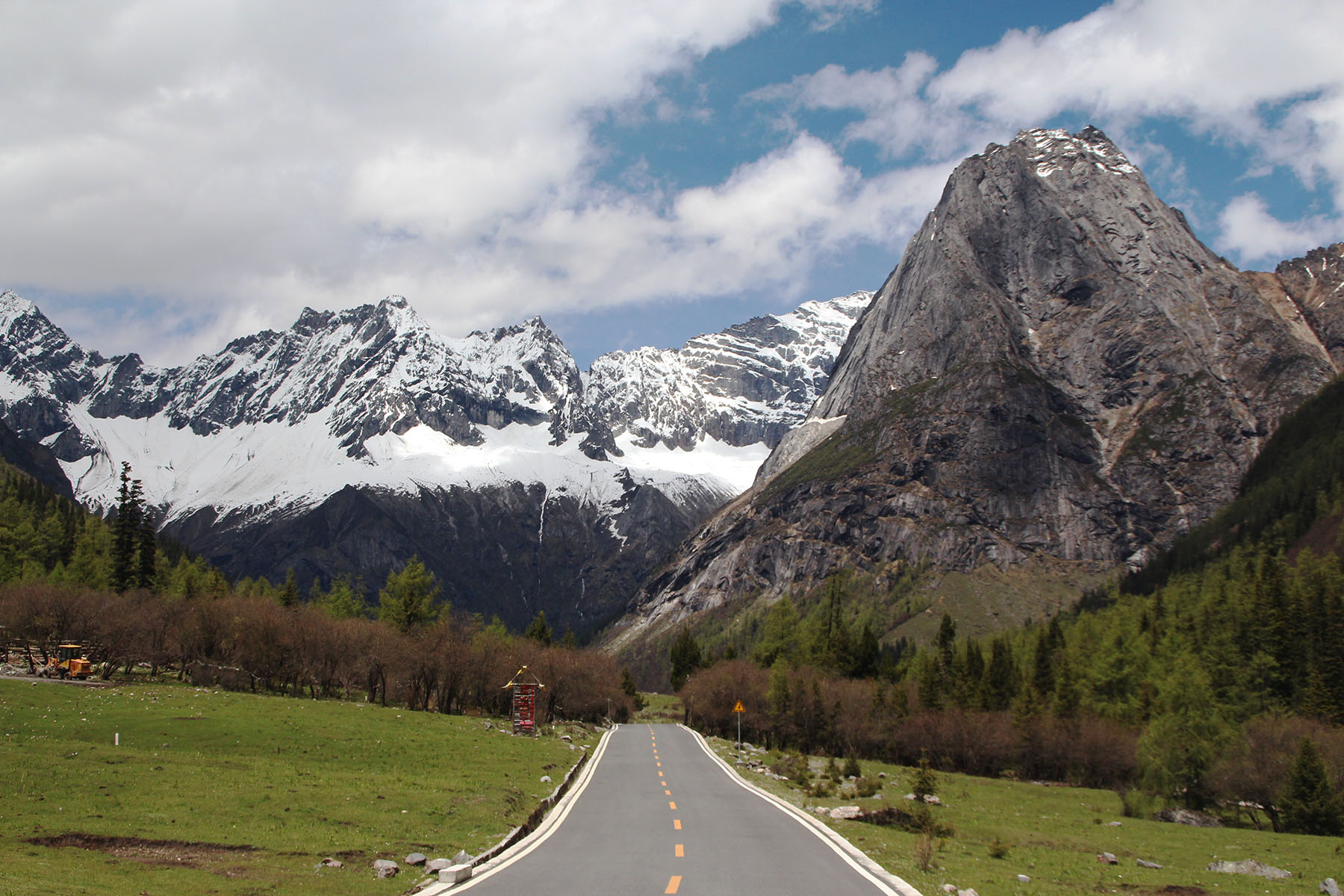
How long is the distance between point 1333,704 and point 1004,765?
29.7 m

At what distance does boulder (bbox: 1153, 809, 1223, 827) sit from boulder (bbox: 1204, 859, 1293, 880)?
24.3m

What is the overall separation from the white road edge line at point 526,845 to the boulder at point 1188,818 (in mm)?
40772

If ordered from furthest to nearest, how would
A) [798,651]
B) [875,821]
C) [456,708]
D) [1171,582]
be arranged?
[1171,582] → [798,651] → [456,708] → [875,821]

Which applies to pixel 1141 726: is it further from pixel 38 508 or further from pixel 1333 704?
pixel 38 508

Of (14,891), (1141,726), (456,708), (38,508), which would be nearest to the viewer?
(14,891)

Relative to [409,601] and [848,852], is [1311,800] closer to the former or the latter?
[848,852]

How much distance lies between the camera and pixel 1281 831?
5538 cm

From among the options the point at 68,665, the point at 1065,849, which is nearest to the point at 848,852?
the point at 1065,849

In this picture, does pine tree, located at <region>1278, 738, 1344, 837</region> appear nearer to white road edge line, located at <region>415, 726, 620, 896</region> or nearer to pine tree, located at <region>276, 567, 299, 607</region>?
white road edge line, located at <region>415, 726, 620, 896</region>

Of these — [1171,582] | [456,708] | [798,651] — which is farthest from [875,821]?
[1171,582]

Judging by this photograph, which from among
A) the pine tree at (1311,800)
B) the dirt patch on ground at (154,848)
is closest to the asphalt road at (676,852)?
the dirt patch on ground at (154,848)

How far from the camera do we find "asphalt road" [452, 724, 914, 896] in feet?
67.9

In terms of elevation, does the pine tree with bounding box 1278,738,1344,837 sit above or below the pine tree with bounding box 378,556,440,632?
below

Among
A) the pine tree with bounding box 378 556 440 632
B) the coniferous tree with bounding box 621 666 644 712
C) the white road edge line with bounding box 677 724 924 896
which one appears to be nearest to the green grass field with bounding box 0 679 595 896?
the white road edge line with bounding box 677 724 924 896
